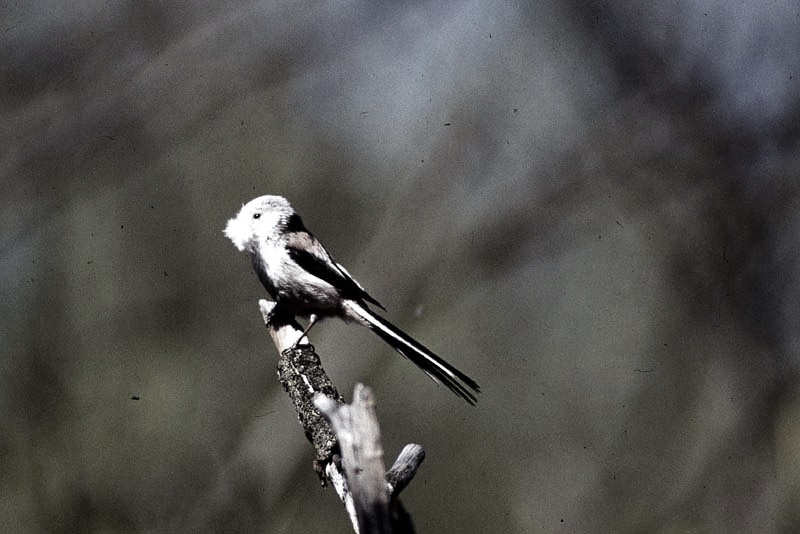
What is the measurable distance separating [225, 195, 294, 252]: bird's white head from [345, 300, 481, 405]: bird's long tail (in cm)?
35

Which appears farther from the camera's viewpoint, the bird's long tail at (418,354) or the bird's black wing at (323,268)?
the bird's black wing at (323,268)

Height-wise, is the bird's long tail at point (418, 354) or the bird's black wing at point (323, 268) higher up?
the bird's black wing at point (323, 268)

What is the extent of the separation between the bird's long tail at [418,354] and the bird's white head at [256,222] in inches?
13.6

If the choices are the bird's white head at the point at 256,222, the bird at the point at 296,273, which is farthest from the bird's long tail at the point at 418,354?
the bird's white head at the point at 256,222

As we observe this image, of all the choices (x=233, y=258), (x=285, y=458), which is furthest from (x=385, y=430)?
(x=233, y=258)

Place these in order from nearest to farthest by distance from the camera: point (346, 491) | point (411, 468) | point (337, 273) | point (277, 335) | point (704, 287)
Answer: point (411, 468) < point (346, 491) < point (277, 335) < point (337, 273) < point (704, 287)

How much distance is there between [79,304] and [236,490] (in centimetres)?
117

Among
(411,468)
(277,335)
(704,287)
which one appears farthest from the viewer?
(704,287)

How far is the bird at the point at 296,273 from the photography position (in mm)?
2547

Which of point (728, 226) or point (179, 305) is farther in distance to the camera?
point (179, 305)

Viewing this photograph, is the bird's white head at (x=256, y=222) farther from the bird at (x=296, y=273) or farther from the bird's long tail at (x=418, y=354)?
the bird's long tail at (x=418, y=354)

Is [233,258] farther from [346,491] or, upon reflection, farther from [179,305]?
[346,491]

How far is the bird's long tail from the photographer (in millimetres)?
2221

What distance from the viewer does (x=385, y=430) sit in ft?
12.2
